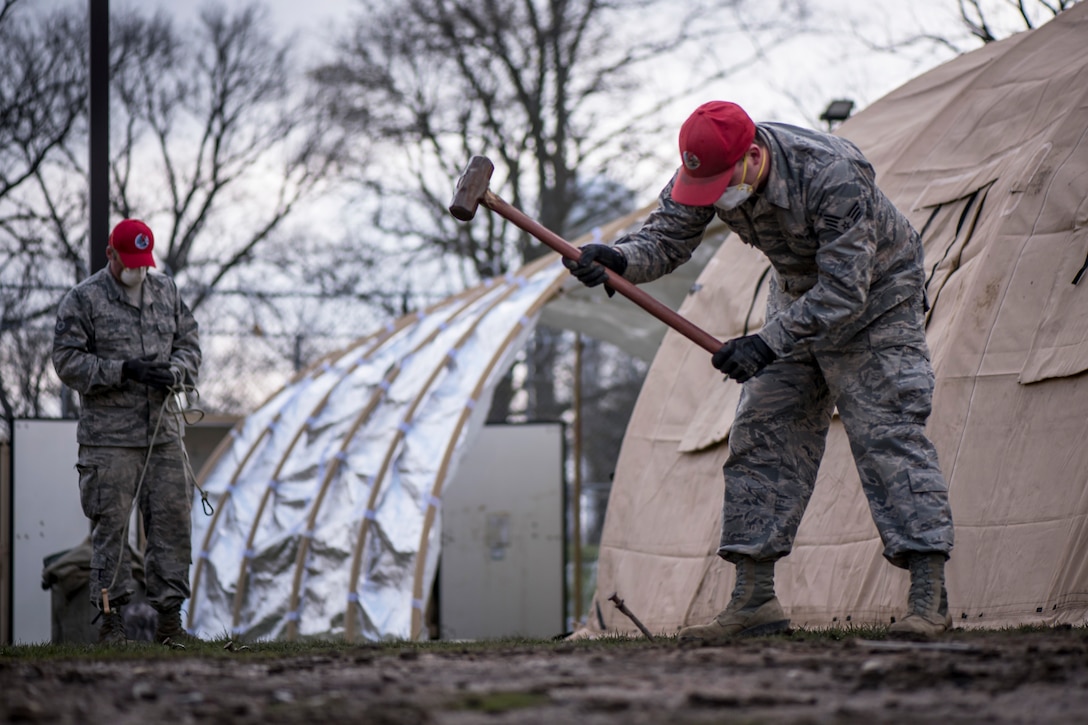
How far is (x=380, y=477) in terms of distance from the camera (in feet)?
29.4

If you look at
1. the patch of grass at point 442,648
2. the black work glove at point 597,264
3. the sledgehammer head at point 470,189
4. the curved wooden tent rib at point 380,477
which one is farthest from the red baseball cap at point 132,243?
the curved wooden tent rib at point 380,477

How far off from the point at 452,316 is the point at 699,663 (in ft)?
24.6

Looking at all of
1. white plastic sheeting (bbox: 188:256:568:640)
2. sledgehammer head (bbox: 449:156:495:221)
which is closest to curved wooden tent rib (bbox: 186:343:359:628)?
white plastic sheeting (bbox: 188:256:568:640)

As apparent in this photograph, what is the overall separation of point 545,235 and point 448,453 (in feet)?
14.0

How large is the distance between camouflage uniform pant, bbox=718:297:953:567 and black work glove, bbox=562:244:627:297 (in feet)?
2.02

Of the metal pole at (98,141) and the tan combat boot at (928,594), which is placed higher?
the metal pole at (98,141)

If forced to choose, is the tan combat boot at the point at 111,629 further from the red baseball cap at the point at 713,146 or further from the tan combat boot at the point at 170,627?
the red baseball cap at the point at 713,146

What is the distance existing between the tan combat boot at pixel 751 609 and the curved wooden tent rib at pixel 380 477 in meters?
4.57

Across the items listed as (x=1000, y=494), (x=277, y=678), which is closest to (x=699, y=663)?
(x=277, y=678)

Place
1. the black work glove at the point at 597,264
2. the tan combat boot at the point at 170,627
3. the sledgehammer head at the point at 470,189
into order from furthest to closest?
the tan combat boot at the point at 170,627 → the sledgehammer head at the point at 470,189 → the black work glove at the point at 597,264

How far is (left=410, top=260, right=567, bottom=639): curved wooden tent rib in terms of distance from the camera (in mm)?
8344

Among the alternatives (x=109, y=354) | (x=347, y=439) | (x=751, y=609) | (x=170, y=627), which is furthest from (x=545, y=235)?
(x=347, y=439)

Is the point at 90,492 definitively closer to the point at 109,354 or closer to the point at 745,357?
the point at 109,354

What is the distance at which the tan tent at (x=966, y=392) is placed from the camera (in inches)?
209
